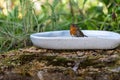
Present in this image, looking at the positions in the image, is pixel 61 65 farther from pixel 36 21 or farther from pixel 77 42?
pixel 36 21

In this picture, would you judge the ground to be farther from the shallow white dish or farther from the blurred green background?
the blurred green background

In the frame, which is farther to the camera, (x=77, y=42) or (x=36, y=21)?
(x=36, y=21)

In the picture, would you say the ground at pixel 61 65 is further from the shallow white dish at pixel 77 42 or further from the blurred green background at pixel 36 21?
the blurred green background at pixel 36 21

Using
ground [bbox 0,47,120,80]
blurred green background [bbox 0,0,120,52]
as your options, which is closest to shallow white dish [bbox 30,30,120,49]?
ground [bbox 0,47,120,80]

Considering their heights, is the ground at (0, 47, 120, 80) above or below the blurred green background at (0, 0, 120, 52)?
below

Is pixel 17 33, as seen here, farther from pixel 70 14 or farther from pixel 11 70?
pixel 11 70

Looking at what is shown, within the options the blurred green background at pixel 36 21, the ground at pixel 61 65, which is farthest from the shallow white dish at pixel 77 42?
the blurred green background at pixel 36 21

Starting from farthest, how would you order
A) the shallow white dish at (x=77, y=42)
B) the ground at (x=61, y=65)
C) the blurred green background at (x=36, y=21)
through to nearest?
the blurred green background at (x=36, y=21), the shallow white dish at (x=77, y=42), the ground at (x=61, y=65)

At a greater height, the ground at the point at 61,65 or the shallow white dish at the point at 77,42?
the shallow white dish at the point at 77,42

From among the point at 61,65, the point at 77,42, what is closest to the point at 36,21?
the point at 77,42
